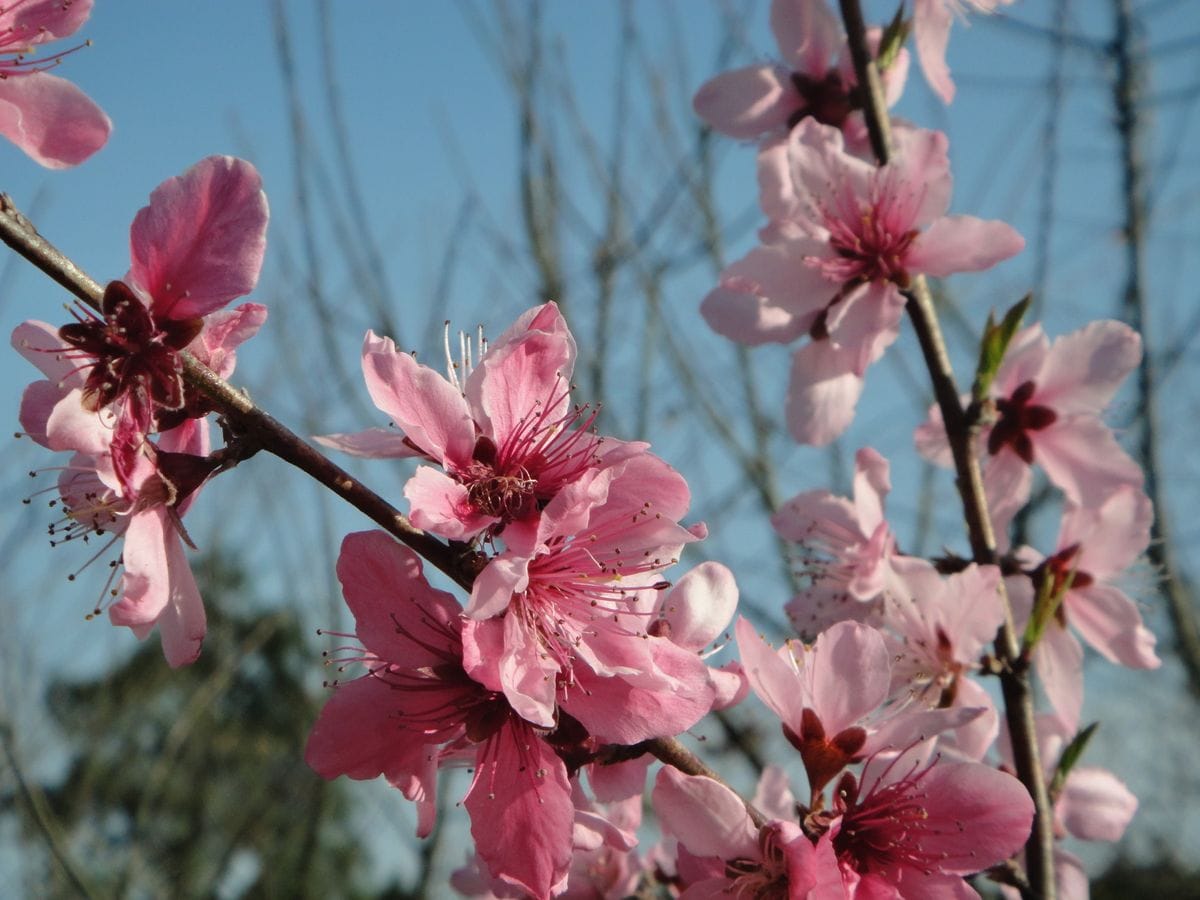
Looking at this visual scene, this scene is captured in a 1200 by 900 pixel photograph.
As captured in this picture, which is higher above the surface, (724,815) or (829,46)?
(829,46)

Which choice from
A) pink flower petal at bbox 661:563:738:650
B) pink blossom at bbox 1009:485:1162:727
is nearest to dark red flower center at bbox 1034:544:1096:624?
pink blossom at bbox 1009:485:1162:727

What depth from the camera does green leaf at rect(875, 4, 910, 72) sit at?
2039 mm

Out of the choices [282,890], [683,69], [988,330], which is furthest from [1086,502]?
[282,890]

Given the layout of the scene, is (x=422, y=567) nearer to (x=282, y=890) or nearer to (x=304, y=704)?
(x=304, y=704)

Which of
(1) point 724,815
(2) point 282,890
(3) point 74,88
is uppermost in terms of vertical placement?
(3) point 74,88

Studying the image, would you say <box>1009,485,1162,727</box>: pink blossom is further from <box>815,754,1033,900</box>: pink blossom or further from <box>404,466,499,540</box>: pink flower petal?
<box>404,466,499,540</box>: pink flower petal

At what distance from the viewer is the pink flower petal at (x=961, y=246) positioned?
172cm

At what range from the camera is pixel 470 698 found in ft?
3.88

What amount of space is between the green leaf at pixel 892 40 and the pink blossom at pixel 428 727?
1.42m

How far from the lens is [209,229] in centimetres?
112

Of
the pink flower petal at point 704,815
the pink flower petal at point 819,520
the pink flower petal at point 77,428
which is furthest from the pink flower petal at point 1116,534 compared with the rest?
the pink flower petal at point 77,428

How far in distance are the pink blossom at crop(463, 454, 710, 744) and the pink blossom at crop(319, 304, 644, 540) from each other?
0.05 m

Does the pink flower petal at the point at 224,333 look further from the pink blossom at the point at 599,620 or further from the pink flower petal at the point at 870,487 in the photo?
the pink flower petal at the point at 870,487

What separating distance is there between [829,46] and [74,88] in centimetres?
138
